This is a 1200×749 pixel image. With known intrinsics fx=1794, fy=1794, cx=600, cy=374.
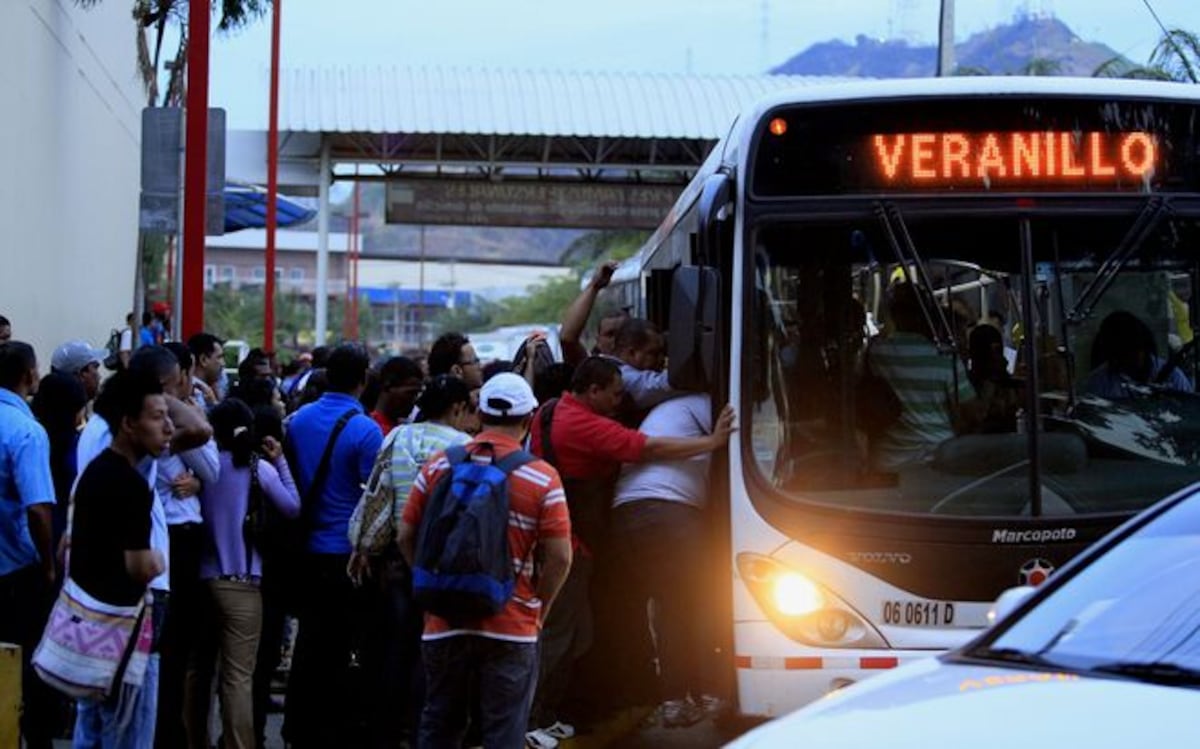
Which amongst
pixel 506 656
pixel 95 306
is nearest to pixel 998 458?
pixel 506 656

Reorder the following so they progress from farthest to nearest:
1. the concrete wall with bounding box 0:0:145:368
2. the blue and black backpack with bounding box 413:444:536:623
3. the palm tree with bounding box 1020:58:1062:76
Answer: the palm tree with bounding box 1020:58:1062:76
the concrete wall with bounding box 0:0:145:368
the blue and black backpack with bounding box 413:444:536:623

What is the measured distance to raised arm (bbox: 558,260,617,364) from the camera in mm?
10000

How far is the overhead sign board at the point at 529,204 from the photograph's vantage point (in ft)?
109

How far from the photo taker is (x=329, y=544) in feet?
27.7

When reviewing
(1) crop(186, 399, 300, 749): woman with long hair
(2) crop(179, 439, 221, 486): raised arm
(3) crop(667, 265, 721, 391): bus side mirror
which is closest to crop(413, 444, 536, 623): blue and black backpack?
(3) crop(667, 265, 721, 391): bus side mirror

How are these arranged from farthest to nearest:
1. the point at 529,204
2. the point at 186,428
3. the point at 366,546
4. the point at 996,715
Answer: the point at 529,204 → the point at 366,546 → the point at 186,428 → the point at 996,715

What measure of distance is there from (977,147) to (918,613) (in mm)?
2018

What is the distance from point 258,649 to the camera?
28.0 ft

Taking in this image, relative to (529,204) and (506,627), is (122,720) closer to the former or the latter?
(506,627)

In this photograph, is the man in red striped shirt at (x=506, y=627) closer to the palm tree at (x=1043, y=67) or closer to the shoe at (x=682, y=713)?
the shoe at (x=682, y=713)

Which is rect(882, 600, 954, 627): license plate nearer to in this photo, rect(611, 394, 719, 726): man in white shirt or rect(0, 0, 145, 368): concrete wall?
rect(611, 394, 719, 726): man in white shirt

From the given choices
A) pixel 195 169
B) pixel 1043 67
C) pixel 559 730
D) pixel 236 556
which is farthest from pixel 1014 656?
pixel 1043 67

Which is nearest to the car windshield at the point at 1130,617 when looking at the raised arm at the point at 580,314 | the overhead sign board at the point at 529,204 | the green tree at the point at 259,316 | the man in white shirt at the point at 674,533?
the man in white shirt at the point at 674,533

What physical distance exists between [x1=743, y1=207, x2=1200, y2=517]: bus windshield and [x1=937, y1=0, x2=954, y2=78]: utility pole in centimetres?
1503
